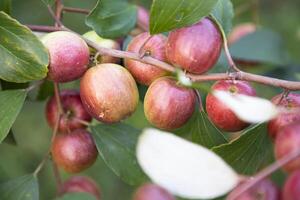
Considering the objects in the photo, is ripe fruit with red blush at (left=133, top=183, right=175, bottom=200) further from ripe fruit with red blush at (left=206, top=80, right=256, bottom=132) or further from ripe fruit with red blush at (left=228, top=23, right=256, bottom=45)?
ripe fruit with red blush at (left=228, top=23, right=256, bottom=45)

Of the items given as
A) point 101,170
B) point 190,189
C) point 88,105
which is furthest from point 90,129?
point 101,170

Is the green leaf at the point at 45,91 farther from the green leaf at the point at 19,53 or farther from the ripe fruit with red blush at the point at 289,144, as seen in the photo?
the ripe fruit with red blush at the point at 289,144

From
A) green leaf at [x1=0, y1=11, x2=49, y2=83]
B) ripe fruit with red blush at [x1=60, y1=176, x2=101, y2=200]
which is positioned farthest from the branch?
ripe fruit with red blush at [x1=60, y1=176, x2=101, y2=200]

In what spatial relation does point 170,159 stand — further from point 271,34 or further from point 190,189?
point 271,34

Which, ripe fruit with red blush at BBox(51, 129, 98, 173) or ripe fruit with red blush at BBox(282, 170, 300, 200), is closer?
ripe fruit with red blush at BBox(282, 170, 300, 200)

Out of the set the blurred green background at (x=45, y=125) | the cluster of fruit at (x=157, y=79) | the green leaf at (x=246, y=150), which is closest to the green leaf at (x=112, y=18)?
the cluster of fruit at (x=157, y=79)

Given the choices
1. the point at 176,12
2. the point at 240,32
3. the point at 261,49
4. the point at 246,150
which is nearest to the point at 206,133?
the point at 246,150

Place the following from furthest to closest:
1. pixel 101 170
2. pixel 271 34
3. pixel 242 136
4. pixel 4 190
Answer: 1. pixel 101 170
2. pixel 271 34
3. pixel 4 190
4. pixel 242 136
